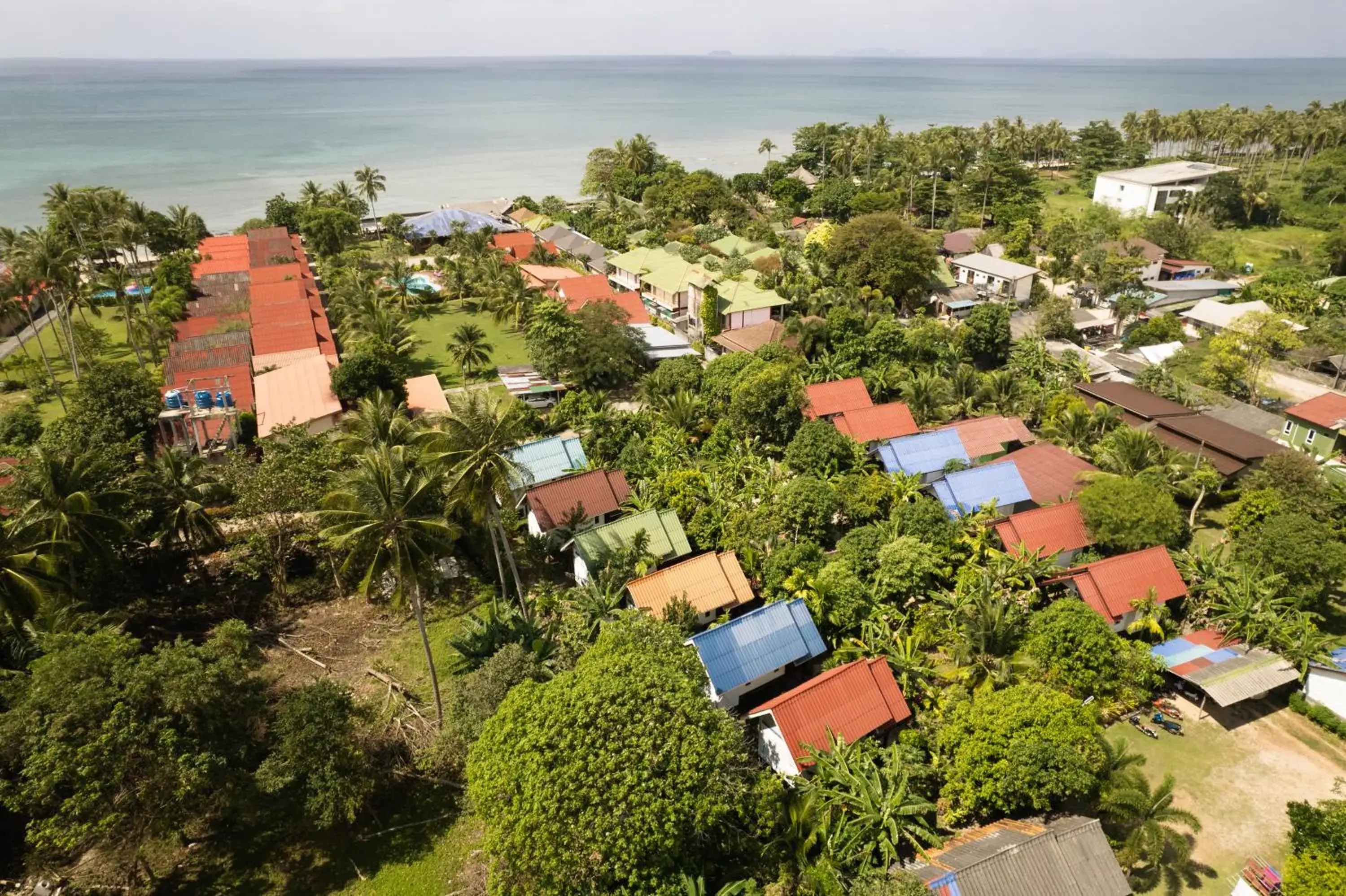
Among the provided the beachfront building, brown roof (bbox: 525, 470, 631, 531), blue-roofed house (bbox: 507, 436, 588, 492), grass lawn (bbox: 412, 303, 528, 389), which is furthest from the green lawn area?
the beachfront building

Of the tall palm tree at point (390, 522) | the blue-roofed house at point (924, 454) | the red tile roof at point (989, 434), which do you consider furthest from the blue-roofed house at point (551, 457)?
the red tile roof at point (989, 434)

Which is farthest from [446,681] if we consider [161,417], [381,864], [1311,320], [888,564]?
[1311,320]

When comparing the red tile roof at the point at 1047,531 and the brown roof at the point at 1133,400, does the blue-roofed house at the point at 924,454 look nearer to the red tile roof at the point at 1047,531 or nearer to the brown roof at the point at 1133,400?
the red tile roof at the point at 1047,531

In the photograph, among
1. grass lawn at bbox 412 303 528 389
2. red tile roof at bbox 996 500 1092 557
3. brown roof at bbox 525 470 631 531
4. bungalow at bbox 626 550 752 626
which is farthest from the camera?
grass lawn at bbox 412 303 528 389

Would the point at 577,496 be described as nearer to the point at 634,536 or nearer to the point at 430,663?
the point at 634,536

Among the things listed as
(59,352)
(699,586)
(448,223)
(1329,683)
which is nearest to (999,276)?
(1329,683)

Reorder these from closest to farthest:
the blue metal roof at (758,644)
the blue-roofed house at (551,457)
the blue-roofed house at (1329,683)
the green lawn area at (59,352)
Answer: the blue-roofed house at (1329,683)
the blue metal roof at (758,644)
the blue-roofed house at (551,457)
the green lawn area at (59,352)

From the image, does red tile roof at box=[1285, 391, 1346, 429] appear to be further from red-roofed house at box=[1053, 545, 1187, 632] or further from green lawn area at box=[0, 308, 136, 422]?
green lawn area at box=[0, 308, 136, 422]
